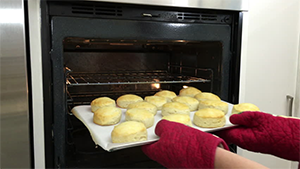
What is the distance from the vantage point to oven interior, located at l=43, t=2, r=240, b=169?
3.56ft

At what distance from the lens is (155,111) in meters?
1.30

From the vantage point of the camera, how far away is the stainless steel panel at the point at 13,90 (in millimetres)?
981

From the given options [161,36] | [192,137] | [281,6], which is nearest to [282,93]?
[281,6]

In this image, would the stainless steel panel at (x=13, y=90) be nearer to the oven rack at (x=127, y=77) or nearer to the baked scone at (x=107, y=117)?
the baked scone at (x=107, y=117)

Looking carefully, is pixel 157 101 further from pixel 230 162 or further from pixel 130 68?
pixel 230 162

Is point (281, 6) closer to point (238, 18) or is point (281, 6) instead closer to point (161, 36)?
point (238, 18)

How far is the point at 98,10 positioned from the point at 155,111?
558 millimetres

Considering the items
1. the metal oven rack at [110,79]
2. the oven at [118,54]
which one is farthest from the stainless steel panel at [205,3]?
the metal oven rack at [110,79]

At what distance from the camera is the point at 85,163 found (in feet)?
4.09

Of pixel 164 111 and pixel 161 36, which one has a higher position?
pixel 161 36

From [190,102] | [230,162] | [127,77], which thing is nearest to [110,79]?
[127,77]

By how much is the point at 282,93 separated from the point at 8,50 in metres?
1.42

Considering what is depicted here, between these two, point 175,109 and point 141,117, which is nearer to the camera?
point 141,117

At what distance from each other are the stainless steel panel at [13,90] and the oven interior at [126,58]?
10 cm
